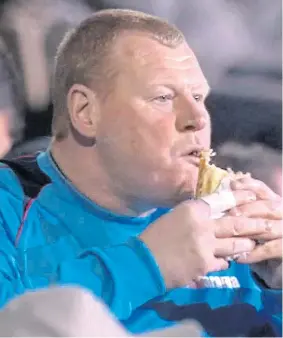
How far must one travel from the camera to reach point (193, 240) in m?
0.74

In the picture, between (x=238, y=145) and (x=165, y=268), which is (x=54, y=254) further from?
(x=238, y=145)

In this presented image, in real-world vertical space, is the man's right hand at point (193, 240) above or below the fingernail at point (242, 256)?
above

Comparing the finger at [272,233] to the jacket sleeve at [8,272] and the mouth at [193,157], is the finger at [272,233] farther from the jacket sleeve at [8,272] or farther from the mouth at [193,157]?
the jacket sleeve at [8,272]

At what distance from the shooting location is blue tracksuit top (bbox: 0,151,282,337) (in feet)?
2.38

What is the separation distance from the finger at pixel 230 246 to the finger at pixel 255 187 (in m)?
0.06

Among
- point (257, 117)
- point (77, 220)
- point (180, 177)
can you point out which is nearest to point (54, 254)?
point (77, 220)

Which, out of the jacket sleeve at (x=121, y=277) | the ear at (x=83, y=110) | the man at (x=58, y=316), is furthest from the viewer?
the ear at (x=83, y=110)

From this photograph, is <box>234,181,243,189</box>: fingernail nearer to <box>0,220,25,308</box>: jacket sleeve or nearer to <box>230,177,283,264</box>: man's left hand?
<box>230,177,283,264</box>: man's left hand

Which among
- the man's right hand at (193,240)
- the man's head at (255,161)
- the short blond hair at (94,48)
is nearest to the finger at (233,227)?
the man's right hand at (193,240)

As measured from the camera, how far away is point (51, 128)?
865mm

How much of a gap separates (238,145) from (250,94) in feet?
0.20

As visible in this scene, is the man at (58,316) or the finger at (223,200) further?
the finger at (223,200)

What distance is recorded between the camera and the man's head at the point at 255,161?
32.9 inches

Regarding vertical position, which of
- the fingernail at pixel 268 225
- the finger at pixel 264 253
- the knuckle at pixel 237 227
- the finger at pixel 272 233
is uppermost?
the knuckle at pixel 237 227
